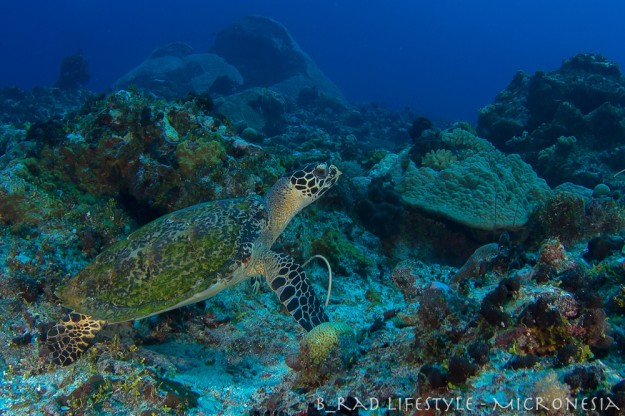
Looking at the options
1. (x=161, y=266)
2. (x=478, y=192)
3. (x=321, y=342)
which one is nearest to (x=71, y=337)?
(x=161, y=266)

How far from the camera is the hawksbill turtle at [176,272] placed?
383 cm

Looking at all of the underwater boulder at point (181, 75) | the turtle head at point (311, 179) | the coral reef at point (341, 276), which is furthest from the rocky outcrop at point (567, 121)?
the underwater boulder at point (181, 75)

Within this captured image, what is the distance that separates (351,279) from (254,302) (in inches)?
62.5

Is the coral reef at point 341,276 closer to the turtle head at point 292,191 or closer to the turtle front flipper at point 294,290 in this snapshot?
the turtle front flipper at point 294,290

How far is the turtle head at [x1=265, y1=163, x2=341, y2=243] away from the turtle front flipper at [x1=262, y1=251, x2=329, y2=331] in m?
0.54

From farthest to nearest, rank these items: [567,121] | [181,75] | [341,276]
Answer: [181,75]
[567,121]
[341,276]

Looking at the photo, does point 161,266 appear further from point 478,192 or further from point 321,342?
point 478,192

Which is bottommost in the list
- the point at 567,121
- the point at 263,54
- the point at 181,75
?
the point at 567,121

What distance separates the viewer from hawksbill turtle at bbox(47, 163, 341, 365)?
3826 mm

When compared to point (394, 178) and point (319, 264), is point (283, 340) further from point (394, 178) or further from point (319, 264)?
point (394, 178)

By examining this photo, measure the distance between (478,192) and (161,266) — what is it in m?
5.84

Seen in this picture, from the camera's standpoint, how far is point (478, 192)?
7.25 m

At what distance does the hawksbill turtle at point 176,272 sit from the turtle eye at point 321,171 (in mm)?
854

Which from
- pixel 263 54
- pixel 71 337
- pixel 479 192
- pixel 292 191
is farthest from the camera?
pixel 263 54
